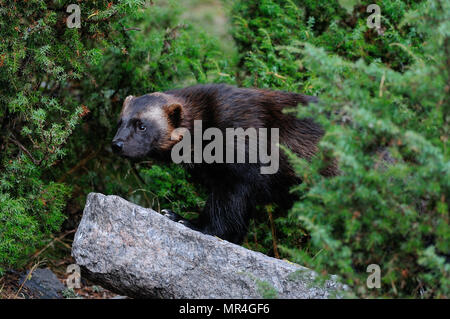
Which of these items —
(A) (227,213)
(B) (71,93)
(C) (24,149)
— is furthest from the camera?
(B) (71,93)

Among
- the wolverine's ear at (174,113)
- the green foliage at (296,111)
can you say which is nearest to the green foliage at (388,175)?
the green foliage at (296,111)

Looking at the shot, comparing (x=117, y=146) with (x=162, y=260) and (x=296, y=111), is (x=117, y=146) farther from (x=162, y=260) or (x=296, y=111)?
(x=296, y=111)

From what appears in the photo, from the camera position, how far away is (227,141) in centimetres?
526

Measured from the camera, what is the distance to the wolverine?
525cm

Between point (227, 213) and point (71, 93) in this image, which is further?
point (71, 93)

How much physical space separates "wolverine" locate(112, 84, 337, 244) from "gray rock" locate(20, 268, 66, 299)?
1.37 m

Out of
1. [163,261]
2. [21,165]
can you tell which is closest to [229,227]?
[163,261]

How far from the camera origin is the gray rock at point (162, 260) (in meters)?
4.46

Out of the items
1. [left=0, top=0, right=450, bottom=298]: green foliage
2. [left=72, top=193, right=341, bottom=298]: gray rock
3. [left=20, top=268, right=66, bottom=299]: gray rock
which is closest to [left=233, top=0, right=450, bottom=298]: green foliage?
[left=0, top=0, right=450, bottom=298]: green foliage

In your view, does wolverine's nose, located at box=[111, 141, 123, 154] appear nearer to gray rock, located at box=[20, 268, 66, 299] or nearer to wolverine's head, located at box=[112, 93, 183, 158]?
wolverine's head, located at box=[112, 93, 183, 158]

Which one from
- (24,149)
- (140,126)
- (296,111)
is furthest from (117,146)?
(296,111)

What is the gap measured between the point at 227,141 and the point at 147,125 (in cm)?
69

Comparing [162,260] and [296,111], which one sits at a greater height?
[296,111]

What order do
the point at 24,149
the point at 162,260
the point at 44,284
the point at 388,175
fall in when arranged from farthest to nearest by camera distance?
the point at 44,284 → the point at 24,149 → the point at 162,260 → the point at 388,175
